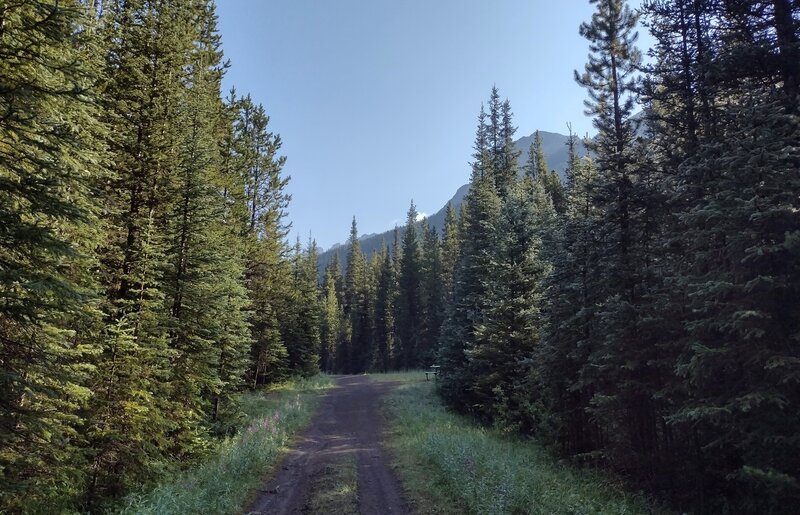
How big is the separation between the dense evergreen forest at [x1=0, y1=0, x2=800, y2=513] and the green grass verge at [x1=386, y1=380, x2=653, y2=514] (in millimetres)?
1484

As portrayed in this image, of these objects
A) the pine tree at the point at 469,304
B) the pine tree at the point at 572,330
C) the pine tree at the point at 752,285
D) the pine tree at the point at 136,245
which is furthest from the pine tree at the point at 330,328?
the pine tree at the point at 752,285

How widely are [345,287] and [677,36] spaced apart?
8469 centimetres

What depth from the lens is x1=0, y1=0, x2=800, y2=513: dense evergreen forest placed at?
8.03 m

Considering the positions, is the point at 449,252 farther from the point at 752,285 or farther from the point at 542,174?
the point at 752,285

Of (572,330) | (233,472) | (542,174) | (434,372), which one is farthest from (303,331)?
(542,174)

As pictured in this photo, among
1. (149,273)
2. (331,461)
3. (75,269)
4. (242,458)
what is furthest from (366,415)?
(75,269)

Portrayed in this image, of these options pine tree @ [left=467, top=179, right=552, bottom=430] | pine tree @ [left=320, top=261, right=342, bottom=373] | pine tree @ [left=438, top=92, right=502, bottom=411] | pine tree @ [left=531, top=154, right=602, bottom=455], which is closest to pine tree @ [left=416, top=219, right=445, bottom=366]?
pine tree @ [left=320, top=261, right=342, bottom=373]

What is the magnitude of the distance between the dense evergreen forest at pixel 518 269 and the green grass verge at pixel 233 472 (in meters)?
0.85

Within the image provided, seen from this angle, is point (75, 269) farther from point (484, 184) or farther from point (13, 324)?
point (484, 184)

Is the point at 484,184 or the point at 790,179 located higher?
the point at 484,184

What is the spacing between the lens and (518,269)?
24.2 metres

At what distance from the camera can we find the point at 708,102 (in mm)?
13984

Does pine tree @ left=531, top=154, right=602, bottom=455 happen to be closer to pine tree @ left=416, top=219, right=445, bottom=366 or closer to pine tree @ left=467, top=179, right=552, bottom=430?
pine tree @ left=467, top=179, right=552, bottom=430

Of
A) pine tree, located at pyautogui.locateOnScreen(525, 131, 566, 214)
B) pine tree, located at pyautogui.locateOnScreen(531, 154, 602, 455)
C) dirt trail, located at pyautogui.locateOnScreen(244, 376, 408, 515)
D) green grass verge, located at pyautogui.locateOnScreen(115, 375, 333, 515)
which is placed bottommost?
dirt trail, located at pyautogui.locateOnScreen(244, 376, 408, 515)
